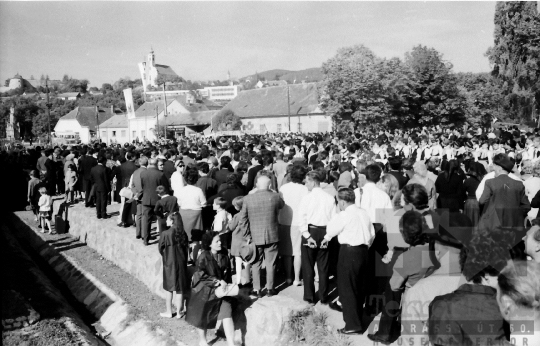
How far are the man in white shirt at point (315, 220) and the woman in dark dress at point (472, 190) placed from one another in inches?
99.3

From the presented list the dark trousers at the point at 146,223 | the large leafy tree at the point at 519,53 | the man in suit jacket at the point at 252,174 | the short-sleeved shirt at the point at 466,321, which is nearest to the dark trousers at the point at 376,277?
the short-sleeved shirt at the point at 466,321

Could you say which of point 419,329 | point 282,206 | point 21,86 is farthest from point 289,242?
point 21,86

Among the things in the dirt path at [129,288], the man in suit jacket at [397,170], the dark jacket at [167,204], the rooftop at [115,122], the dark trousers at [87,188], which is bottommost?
the dirt path at [129,288]

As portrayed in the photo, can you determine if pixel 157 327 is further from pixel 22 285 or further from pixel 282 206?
pixel 22 285

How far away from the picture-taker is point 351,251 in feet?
18.0

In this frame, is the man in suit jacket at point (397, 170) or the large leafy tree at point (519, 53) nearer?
the man in suit jacket at point (397, 170)

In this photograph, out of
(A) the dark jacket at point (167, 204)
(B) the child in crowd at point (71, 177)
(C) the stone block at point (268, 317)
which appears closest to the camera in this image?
(C) the stone block at point (268, 317)

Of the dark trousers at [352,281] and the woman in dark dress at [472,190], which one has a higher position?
the woman in dark dress at [472,190]

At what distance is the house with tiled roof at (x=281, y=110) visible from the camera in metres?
56.1

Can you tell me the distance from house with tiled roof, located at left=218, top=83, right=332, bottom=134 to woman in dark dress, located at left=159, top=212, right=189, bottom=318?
157 ft

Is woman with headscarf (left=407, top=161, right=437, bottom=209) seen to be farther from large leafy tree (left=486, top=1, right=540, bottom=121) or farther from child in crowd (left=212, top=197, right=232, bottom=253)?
large leafy tree (left=486, top=1, right=540, bottom=121)

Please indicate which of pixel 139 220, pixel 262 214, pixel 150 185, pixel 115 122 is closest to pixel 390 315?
pixel 262 214

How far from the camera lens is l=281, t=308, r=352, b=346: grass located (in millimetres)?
5918

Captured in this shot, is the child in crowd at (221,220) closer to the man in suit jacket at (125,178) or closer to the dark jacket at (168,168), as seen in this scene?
the dark jacket at (168,168)
